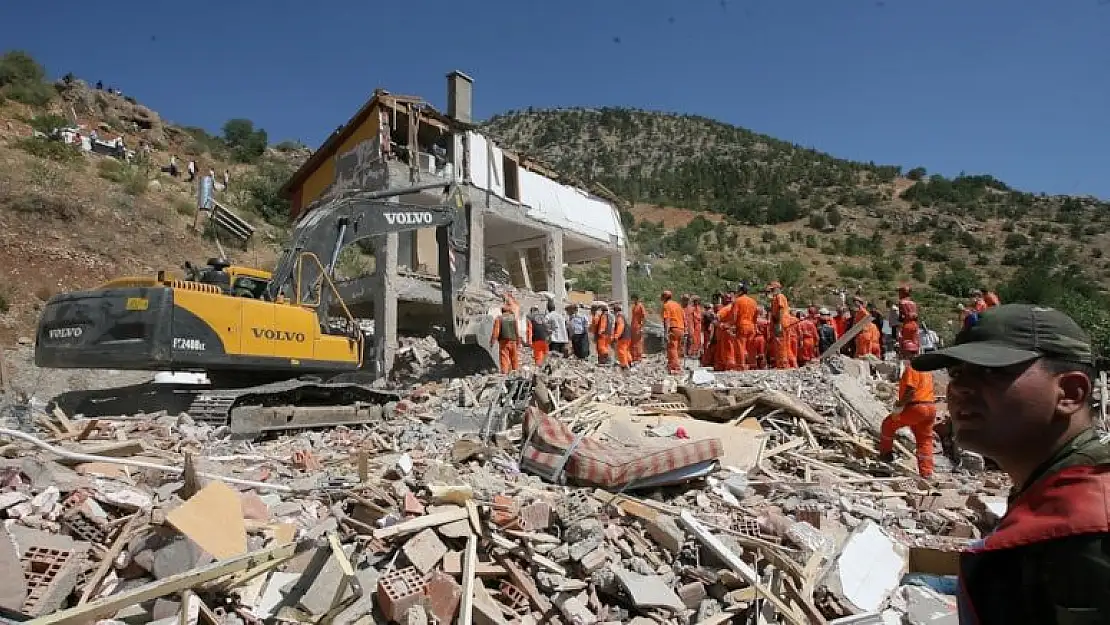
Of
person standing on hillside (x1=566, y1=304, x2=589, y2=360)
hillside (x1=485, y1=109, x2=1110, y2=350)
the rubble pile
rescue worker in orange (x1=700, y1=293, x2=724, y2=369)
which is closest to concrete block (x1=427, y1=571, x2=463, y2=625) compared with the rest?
the rubble pile

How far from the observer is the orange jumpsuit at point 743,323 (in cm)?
1366

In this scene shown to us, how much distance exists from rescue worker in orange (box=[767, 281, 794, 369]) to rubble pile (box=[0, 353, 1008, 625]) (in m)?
6.12

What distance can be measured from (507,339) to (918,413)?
8.11 metres

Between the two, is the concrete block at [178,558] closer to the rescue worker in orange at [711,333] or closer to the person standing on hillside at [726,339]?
the person standing on hillside at [726,339]

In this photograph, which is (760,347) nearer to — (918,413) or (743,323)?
(743,323)

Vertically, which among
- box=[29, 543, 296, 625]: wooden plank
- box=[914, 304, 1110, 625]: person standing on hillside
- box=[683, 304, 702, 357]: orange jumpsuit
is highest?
box=[683, 304, 702, 357]: orange jumpsuit

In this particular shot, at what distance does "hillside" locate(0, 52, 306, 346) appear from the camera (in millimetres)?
21453

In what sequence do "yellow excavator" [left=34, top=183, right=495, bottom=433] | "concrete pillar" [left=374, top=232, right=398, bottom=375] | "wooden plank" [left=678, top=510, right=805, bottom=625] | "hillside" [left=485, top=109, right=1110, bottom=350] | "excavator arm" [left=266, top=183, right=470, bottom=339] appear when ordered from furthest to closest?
"hillside" [left=485, top=109, right=1110, bottom=350] → "concrete pillar" [left=374, top=232, right=398, bottom=375] → "excavator arm" [left=266, top=183, right=470, bottom=339] → "yellow excavator" [left=34, top=183, right=495, bottom=433] → "wooden plank" [left=678, top=510, right=805, bottom=625]

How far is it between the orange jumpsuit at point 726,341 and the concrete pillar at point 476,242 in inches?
256

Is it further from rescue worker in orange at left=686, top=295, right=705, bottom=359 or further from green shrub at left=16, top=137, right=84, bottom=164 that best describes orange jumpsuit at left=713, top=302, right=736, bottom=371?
green shrub at left=16, top=137, right=84, bottom=164

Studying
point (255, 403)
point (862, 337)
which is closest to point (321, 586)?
point (255, 403)

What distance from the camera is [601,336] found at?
15.7 m

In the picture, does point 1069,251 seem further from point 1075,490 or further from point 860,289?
point 1075,490

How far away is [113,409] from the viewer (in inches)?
414
